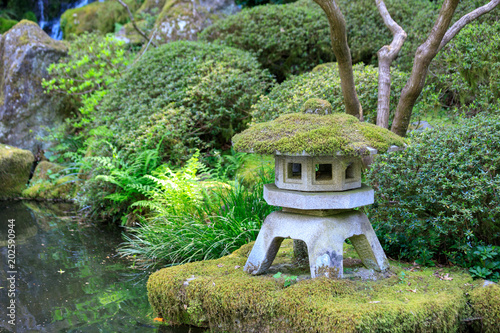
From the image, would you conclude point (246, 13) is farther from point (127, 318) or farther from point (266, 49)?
point (127, 318)

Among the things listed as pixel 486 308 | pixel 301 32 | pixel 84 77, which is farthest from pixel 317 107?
pixel 84 77

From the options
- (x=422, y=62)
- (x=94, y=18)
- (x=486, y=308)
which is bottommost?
(x=486, y=308)

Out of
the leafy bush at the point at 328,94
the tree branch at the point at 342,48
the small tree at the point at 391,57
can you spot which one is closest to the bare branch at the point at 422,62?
the small tree at the point at 391,57

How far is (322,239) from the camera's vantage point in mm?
3672

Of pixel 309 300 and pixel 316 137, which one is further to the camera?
pixel 316 137

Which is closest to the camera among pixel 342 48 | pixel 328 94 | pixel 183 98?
pixel 342 48

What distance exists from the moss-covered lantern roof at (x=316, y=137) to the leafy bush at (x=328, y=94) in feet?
8.35

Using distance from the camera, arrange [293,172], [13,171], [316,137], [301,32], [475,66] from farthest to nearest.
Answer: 1. [13,171]
2. [301,32]
3. [475,66]
4. [293,172]
5. [316,137]

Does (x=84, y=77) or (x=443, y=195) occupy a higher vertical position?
(x=84, y=77)

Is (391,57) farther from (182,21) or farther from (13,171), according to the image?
(13,171)

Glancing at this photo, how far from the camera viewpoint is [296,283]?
3.63m

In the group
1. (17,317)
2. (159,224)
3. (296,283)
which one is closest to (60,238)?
(159,224)

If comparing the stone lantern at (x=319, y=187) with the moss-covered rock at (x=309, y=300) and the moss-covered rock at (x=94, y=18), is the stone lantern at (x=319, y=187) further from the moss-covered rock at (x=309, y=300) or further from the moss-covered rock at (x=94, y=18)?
the moss-covered rock at (x=94, y=18)

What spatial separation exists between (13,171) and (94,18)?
28.3ft
